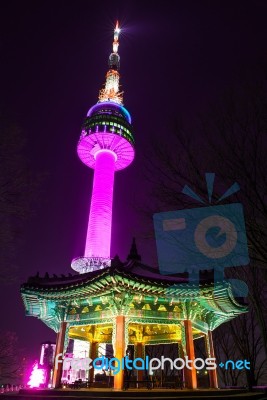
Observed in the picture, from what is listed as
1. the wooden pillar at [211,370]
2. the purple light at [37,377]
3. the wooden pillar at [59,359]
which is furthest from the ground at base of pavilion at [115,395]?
→ the purple light at [37,377]

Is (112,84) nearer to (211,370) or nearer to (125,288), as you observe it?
(125,288)

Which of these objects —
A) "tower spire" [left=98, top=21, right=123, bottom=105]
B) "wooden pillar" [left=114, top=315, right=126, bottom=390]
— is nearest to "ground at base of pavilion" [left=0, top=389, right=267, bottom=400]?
"wooden pillar" [left=114, top=315, right=126, bottom=390]

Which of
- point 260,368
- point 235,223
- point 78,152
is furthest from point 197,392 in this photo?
point 78,152

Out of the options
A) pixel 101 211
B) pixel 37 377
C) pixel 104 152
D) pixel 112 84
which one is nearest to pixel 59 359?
pixel 37 377

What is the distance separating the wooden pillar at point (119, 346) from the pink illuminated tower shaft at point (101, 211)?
17403mm

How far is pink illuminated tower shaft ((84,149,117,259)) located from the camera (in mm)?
33781

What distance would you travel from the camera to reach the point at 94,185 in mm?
38094

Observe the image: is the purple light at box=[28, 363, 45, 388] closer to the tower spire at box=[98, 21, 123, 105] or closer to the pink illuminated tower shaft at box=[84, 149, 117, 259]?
the pink illuminated tower shaft at box=[84, 149, 117, 259]

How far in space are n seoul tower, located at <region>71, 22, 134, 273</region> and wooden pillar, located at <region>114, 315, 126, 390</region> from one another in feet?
52.3

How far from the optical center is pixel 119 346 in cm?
1494

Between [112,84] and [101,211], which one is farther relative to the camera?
[112,84]

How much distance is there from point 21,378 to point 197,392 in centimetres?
3103

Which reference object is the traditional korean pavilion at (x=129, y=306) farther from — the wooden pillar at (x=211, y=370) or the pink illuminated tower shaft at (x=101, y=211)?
the pink illuminated tower shaft at (x=101, y=211)

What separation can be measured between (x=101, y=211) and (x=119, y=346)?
22100 millimetres
